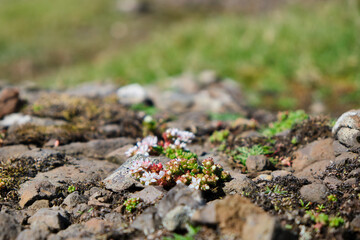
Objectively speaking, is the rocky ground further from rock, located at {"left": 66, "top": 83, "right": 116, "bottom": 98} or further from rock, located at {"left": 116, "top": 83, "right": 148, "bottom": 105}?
rock, located at {"left": 66, "top": 83, "right": 116, "bottom": 98}

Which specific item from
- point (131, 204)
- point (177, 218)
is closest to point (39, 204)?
point (131, 204)

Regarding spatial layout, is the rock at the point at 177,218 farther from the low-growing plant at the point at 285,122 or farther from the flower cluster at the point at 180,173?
the low-growing plant at the point at 285,122

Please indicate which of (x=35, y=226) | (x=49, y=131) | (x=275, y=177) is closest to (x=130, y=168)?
(x=35, y=226)

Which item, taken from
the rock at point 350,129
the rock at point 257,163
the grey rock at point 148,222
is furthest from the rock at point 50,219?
the rock at point 350,129

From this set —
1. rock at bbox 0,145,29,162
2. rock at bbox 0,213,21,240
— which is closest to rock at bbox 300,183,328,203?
rock at bbox 0,213,21,240

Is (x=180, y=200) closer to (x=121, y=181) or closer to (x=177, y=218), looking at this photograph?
(x=177, y=218)
